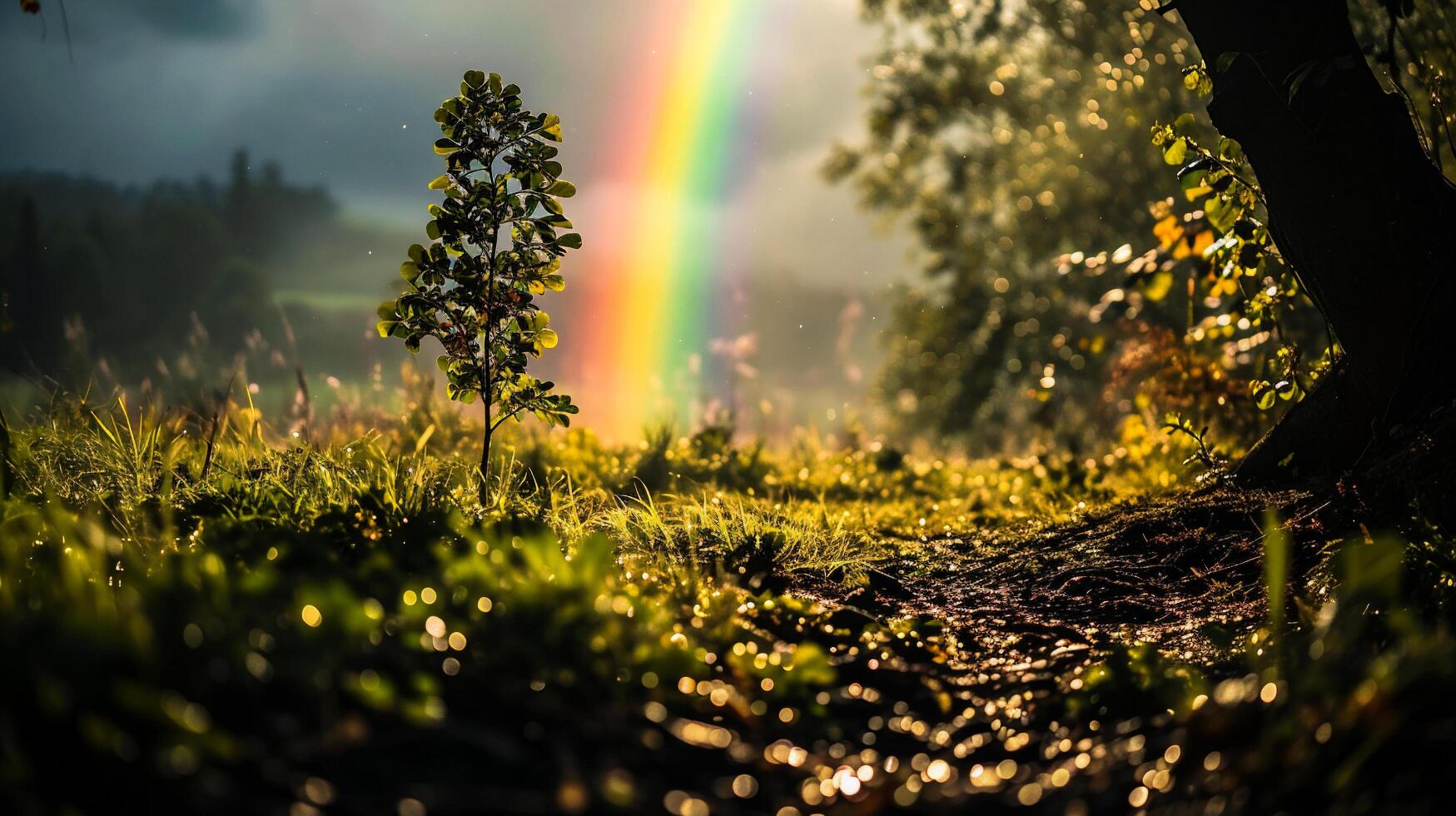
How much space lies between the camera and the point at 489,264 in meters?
4.58

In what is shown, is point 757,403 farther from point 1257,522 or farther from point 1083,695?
point 1083,695

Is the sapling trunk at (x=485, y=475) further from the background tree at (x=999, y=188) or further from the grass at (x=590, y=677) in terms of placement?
the background tree at (x=999, y=188)

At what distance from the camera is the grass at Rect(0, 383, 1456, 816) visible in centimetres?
167

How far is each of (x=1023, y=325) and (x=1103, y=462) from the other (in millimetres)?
10767

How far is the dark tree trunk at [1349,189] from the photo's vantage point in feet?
13.5

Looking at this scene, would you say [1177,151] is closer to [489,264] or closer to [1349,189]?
[1349,189]

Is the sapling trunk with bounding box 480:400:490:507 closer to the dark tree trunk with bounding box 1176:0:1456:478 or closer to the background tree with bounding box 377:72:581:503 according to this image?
the background tree with bounding box 377:72:581:503

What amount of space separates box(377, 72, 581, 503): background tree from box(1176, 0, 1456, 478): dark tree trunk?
120 inches

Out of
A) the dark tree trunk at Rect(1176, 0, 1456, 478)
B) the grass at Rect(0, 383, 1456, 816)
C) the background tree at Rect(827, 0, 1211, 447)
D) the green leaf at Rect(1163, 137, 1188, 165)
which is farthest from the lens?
the background tree at Rect(827, 0, 1211, 447)

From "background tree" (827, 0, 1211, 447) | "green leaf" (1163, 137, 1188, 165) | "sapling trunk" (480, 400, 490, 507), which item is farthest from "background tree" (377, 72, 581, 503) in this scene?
"background tree" (827, 0, 1211, 447)

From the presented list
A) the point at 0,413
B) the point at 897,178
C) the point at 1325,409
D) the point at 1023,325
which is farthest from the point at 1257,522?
the point at 897,178

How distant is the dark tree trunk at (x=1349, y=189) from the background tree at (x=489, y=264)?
3.06 metres

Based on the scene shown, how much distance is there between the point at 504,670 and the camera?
6.87 ft

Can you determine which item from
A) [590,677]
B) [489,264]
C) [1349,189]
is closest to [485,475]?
[489,264]
